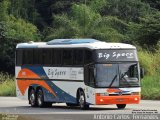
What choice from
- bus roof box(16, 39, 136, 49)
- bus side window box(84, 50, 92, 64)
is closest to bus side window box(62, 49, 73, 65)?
bus roof box(16, 39, 136, 49)

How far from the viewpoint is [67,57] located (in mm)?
30375

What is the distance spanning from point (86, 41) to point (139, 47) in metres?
25.7

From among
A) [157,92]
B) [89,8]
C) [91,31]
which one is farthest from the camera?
[89,8]

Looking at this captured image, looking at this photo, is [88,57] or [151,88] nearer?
[88,57]

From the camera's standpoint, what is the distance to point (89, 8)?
75.4 metres

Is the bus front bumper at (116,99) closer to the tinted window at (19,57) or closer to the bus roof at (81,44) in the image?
the bus roof at (81,44)

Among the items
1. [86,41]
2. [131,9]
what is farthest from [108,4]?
[86,41]

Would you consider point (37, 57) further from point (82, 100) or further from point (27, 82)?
point (82, 100)

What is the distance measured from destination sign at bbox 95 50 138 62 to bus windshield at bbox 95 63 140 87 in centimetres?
28

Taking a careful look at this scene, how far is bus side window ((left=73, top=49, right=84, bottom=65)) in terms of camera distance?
29297 millimetres

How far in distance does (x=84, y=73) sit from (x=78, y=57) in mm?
1045

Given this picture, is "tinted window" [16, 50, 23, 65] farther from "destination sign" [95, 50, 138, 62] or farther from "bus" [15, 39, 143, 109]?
"destination sign" [95, 50, 138, 62]

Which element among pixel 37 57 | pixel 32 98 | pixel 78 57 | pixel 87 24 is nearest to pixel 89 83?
pixel 78 57

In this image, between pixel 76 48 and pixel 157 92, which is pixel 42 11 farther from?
pixel 76 48
